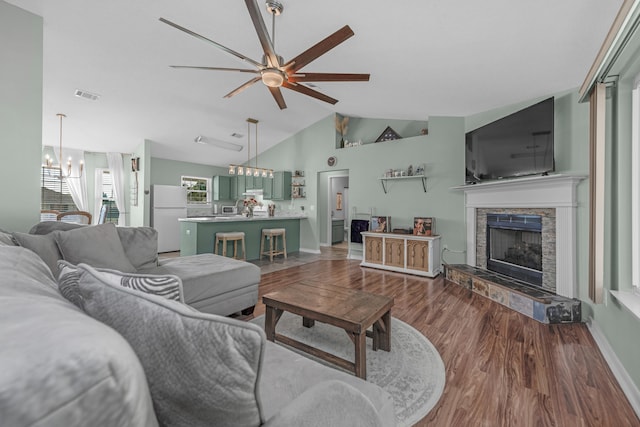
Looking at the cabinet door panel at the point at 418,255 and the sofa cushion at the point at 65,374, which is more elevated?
the sofa cushion at the point at 65,374

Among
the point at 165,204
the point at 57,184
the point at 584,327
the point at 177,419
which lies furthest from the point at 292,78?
the point at 57,184

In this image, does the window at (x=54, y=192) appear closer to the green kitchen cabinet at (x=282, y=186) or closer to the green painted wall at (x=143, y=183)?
the green painted wall at (x=143, y=183)

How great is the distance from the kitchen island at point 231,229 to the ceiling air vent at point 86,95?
2216 mm

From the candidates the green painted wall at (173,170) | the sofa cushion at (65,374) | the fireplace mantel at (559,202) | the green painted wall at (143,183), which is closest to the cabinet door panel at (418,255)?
the fireplace mantel at (559,202)

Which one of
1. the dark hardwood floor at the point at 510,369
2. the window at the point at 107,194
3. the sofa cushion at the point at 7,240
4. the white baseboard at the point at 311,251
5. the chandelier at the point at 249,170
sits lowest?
the dark hardwood floor at the point at 510,369

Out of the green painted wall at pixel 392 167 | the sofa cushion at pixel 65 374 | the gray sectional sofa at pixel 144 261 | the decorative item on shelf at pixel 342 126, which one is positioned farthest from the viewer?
the decorative item on shelf at pixel 342 126

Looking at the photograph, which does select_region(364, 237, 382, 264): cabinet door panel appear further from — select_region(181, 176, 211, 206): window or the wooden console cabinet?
select_region(181, 176, 211, 206): window

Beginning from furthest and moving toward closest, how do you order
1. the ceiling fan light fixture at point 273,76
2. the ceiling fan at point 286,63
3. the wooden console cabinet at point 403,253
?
1. the wooden console cabinet at point 403,253
2. the ceiling fan light fixture at point 273,76
3. the ceiling fan at point 286,63

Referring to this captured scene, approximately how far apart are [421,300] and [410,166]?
2.59 meters

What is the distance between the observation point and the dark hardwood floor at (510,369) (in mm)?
1480

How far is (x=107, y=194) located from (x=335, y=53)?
21.2 feet

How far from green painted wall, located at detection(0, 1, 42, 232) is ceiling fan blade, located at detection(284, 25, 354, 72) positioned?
225 centimetres

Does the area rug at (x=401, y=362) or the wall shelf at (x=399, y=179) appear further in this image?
the wall shelf at (x=399, y=179)

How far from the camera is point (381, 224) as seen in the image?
512 centimetres
